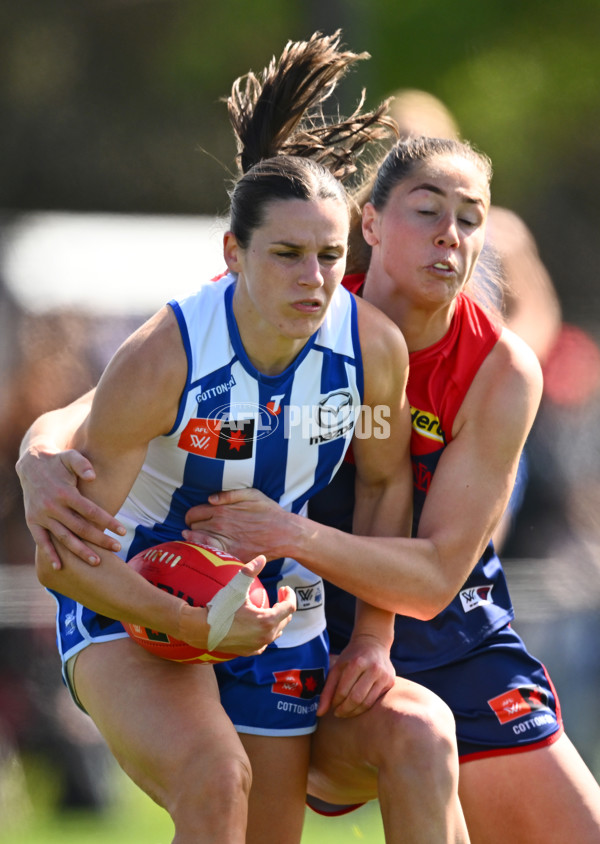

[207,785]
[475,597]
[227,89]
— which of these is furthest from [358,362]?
[227,89]

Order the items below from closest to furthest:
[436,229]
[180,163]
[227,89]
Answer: [436,229] → [180,163] → [227,89]

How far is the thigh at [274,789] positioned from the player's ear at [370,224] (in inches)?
54.5

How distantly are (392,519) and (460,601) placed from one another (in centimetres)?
44

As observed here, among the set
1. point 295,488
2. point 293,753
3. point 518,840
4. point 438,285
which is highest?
point 438,285

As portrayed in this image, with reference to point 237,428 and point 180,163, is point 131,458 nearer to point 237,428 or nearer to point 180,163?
point 237,428

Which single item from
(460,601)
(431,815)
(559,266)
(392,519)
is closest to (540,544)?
(559,266)

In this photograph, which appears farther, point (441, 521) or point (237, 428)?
point (441, 521)

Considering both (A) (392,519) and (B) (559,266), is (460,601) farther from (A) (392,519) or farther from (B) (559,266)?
(B) (559,266)

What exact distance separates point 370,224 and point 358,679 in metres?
1.27

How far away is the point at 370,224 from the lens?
318cm

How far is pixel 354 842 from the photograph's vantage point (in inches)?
187

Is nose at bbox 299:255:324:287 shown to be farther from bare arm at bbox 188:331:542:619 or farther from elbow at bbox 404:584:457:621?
elbow at bbox 404:584:457:621

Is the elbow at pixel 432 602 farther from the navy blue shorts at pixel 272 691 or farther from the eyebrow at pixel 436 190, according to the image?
the eyebrow at pixel 436 190

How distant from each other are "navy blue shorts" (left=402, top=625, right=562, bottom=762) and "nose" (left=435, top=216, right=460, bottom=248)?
46.2 inches
